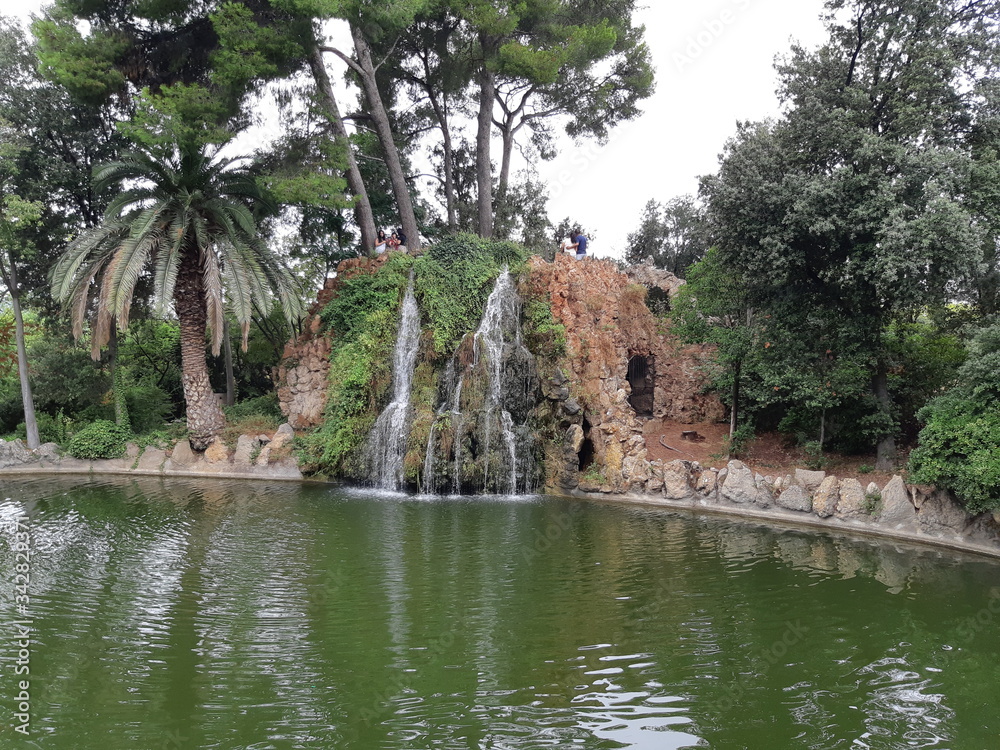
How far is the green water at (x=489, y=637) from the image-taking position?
556 cm

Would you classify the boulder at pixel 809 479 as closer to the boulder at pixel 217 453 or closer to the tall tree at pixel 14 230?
the boulder at pixel 217 453

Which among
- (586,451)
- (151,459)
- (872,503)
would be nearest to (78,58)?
(151,459)

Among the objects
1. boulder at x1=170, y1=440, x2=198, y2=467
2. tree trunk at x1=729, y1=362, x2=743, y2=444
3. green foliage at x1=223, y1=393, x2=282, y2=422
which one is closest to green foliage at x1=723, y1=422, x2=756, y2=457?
tree trunk at x1=729, y1=362, x2=743, y2=444

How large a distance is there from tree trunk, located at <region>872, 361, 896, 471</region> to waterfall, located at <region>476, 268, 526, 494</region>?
8.08 m

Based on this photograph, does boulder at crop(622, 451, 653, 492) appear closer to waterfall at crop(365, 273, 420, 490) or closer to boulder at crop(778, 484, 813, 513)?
boulder at crop(778, 484, 813, 513)

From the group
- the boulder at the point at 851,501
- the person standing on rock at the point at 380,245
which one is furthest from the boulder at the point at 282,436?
the boulder at the point at 851,501

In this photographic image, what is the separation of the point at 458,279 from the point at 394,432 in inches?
189

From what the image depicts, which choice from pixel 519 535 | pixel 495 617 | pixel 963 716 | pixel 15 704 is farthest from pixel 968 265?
pixel 15 704

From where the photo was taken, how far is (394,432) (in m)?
15.9

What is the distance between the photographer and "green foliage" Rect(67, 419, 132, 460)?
1771 cm

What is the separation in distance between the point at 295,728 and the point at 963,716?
6120 mm

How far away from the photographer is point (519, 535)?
11.4m

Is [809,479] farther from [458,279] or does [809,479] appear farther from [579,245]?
[458,279]

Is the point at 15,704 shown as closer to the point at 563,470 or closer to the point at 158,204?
the point at 563,470
